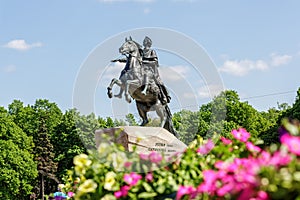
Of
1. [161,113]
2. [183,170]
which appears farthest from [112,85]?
[183,170]

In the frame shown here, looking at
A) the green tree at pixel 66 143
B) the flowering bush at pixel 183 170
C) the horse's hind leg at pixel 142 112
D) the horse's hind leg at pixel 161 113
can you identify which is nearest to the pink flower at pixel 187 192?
the flowering bush at pixel 183 170

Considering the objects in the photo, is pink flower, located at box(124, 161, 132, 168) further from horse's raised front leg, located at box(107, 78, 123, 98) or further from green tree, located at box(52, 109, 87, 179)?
green tree, located at box(52, 109, 87, 179)

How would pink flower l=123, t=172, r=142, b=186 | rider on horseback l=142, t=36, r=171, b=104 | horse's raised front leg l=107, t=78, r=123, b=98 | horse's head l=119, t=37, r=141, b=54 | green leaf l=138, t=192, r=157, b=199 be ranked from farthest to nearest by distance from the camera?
1. rider on horseback l=142, t=36, r=171, b=104
2. horse's head l=119, t=37, r=141, b=54
3. horse's raised front leg l=107, t=78, r=123, b=98
4. pink flower l=123, t=172, r=142, b=186
5. green leaf l=138, t=192, r=157, b=199

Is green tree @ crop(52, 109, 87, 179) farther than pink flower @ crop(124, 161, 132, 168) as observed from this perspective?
Yes

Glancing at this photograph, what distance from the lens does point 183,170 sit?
545 centimetres

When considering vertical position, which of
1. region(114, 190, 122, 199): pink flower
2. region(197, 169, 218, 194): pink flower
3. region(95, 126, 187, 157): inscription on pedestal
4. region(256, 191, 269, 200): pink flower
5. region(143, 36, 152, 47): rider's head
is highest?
region(143, 36, 152, 47): rider's head

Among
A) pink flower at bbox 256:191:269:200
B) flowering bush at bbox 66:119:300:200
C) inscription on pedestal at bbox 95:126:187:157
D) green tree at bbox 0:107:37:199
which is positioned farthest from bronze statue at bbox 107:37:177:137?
green tree at bbox 0:107:37:199

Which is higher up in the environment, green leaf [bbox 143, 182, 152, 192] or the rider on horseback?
the rider on horseback

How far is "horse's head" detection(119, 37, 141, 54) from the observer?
1362 cm

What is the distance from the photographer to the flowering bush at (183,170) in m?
3.93

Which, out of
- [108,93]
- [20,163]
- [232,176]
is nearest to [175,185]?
[232,176]

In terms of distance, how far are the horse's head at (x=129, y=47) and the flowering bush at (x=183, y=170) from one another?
7526 millimetres

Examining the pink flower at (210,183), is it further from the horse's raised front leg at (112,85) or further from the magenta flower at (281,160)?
the horse's raised front leg at (112,85)

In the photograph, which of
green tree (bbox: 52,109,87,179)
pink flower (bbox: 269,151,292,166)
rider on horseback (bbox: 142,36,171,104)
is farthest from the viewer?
green tree (bbox: 52,109,87,179)
